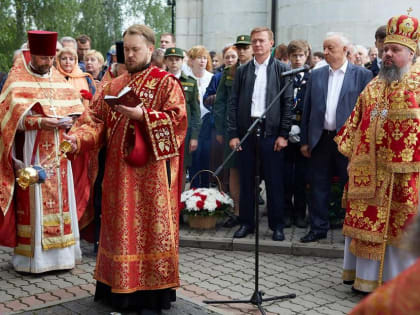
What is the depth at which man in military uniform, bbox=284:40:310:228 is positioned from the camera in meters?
7.79

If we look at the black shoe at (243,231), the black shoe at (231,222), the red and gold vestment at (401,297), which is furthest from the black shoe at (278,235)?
the red and gold vestment at (401,297)

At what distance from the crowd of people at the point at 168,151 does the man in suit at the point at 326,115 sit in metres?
0.01

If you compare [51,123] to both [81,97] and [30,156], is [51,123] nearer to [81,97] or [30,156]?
[30,156]

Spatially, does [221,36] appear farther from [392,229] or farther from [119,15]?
[119,15]

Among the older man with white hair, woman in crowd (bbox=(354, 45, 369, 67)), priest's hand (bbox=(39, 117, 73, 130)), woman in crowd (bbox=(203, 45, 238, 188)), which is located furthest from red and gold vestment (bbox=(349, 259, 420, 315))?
woman in crowd (bbox=(354, 45, 369, 67))

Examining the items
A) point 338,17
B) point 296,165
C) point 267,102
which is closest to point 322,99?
point 267,102

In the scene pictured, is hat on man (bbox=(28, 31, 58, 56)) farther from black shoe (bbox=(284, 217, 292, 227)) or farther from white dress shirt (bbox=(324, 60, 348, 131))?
→ black shoe (bbox=(284, 217, 292, 227))

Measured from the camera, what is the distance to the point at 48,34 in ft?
19.3

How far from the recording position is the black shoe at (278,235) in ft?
23.6

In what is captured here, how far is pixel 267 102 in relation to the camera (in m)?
7.12

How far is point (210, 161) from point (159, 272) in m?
4.60

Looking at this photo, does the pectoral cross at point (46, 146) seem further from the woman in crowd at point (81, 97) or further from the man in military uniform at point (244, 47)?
the man in military uniform at point (244, 47)

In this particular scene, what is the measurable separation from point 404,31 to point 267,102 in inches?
85.3

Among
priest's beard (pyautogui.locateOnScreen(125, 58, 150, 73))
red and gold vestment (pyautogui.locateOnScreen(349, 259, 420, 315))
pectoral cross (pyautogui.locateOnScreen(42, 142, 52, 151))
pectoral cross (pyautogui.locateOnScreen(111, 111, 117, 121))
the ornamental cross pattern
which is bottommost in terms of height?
the ornamental cross pattern
